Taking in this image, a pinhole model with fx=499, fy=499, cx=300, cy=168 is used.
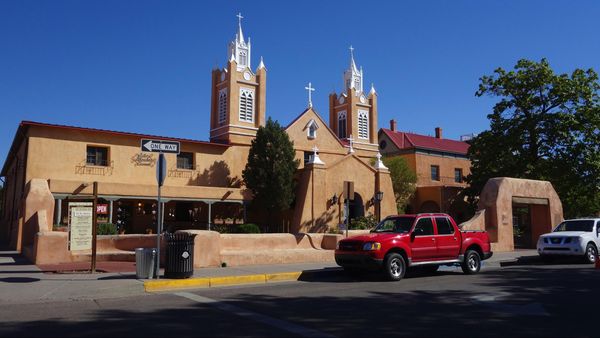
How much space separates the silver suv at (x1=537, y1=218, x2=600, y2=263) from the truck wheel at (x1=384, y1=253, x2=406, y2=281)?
27.8ft

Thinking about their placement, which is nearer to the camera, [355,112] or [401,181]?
[401,181]

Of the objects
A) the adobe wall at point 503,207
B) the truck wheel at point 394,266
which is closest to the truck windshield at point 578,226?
the adobe wall at point 503,207

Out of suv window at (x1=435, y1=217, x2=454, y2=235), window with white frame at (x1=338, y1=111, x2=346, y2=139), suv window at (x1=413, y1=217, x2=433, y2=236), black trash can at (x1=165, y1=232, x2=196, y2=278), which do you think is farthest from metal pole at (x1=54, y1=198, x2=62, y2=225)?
window with white frame at (x1=338, y1=111, x2=346, y2=139)

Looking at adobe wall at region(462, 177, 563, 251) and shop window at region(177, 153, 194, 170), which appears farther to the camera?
shop window at region(177, 153, 194, 170)

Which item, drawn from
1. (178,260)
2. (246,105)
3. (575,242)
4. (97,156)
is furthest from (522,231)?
(178,260)

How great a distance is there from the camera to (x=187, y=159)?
105 ft

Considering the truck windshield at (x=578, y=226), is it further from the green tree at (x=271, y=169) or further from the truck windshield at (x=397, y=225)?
the green tree at (x=271, y=169)

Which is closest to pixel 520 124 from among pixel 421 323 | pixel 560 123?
pixel 560 123

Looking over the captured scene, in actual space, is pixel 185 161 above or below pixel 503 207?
above

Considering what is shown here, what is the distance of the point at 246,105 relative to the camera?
37.1 metres

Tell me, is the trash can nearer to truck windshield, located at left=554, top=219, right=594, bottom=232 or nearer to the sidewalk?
the sidewalk

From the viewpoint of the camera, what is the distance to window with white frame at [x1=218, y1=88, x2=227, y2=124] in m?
37.0

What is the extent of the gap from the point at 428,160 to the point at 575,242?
98.3 feet

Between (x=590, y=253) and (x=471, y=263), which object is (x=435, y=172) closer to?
(x=590, y=253)
